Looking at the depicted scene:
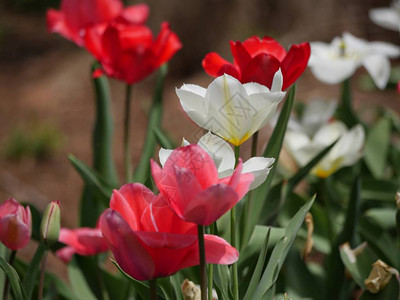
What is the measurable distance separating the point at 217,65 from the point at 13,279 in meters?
0.31

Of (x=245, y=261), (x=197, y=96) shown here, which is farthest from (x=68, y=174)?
(x=197, y=96)

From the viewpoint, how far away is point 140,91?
11.1 feet

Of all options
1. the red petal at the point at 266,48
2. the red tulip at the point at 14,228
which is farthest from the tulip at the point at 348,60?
the red tulip at the point at 14,228

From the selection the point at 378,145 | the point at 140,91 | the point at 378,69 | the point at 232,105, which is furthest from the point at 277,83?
the point at 140,91

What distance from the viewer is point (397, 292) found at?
2.26ft

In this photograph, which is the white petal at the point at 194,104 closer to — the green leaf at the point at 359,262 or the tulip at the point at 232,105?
the tulip at the point at 232,105

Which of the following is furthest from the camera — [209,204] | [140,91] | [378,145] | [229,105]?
[140,91]

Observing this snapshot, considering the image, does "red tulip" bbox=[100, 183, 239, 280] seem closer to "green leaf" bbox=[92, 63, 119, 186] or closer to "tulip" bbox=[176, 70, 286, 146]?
"tulip" bbox=[176, 70, 286, 146]

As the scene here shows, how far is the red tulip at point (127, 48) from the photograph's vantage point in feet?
3.03

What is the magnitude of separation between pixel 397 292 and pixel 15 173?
2462 mm

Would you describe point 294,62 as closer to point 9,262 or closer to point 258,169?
point 258,169

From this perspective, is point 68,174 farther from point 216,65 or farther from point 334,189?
point 216,65

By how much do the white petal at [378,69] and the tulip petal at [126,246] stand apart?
66 cm

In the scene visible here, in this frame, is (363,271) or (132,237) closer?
(132,237)
